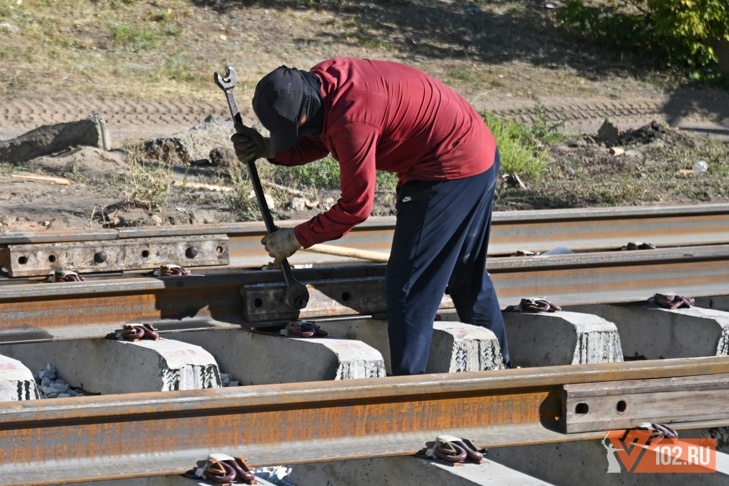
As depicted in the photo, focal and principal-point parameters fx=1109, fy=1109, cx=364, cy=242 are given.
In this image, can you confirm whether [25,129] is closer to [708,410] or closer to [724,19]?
[708,410]

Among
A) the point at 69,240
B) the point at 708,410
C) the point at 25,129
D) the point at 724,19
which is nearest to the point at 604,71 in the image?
the point at 724,19

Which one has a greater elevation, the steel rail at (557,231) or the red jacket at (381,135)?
the red jacket at (381,135)

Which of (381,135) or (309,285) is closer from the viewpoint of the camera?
(381,135)

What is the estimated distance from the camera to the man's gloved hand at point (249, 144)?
493 centimetres

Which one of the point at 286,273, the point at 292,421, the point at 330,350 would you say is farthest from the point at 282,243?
the point at 292,421

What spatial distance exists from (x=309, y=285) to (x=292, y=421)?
1.59 m

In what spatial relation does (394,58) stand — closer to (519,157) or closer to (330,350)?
(519,157)

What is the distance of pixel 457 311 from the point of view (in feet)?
17.0

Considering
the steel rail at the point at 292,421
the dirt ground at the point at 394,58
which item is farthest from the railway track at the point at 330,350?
the dirt ground at the point at 394,58

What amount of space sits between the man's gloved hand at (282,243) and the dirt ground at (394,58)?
9.48ft

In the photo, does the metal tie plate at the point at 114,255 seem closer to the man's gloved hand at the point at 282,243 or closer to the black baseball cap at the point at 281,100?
the man's gloved hand at the point at 282,243

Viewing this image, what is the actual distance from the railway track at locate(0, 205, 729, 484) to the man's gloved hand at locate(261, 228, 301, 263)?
29 cm

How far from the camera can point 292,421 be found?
3.56m

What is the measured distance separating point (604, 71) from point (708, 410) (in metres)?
16.5
